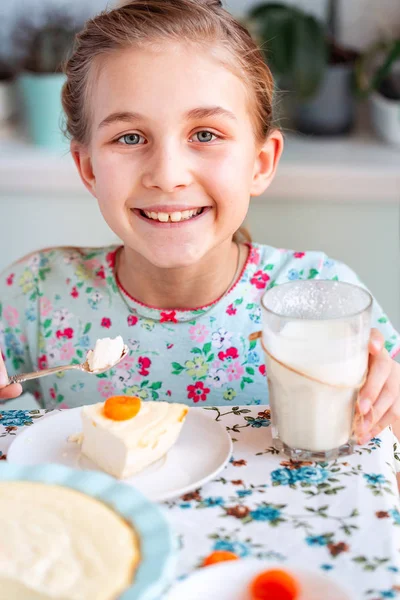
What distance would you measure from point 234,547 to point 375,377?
0.31 metres

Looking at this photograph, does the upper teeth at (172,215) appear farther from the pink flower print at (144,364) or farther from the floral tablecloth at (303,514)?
the floral tablecloth at (303,514)

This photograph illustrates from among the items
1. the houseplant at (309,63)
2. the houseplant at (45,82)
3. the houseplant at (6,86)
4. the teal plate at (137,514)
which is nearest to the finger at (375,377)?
the teal plate at (137,514)

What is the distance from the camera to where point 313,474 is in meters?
0.83

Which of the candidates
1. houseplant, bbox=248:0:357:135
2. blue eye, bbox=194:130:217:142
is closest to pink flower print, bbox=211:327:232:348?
blue eye, bbox=194:130:217:142

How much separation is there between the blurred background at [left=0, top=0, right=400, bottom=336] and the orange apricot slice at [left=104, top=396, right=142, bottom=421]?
140cm

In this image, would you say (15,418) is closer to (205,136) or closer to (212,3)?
(205,136)

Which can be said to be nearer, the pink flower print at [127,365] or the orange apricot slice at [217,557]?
the orange apricot slice at [217,557]

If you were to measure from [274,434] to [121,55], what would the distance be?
59 cm

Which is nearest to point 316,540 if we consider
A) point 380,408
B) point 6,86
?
point 380,408

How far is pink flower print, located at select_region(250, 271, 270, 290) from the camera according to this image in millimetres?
1401

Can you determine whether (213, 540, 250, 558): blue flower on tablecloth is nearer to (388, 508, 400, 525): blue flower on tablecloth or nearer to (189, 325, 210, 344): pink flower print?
(388, 508, 400, 525): blue flower on tablecloth

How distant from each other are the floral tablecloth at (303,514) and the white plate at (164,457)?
16mm

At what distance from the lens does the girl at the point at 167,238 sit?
113cm

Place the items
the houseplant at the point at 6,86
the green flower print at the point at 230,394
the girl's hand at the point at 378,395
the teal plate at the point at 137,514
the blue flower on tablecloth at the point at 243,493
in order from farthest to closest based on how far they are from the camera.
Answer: the houseplant at the point at 6,86 → the green flower print at the point at 230,394 → the girl's hand at the point at 378,395 → the blue flower on tablecloth at the point at 243,493 → the teal plate at the point at 137,514
